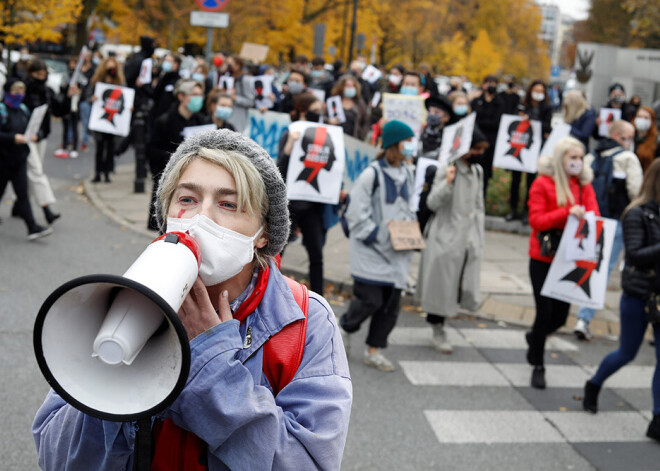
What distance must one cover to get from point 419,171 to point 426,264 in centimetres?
178

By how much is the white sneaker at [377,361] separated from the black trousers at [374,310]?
10 centimetres

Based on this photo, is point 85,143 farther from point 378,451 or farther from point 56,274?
point 378,451

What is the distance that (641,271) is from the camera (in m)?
5.41

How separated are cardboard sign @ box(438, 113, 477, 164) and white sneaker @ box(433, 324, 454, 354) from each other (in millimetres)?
1460

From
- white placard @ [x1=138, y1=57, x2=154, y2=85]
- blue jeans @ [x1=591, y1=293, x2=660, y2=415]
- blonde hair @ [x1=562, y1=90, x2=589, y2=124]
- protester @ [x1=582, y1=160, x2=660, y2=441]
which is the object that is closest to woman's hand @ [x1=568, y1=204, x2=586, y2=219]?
protester @ [x1=582, y1=160, x2=660, y2=441]

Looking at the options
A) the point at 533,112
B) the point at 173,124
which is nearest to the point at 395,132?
the point at 173,124

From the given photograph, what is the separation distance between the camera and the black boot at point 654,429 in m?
5.33

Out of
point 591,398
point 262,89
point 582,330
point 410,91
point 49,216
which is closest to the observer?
point 591,398

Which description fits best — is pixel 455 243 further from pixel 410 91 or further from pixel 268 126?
pixel 410 91

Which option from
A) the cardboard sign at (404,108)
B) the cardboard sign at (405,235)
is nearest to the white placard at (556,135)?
the cardboard sign at (404,108)

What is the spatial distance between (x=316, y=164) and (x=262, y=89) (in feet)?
23.5

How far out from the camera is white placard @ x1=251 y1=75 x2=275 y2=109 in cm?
1398

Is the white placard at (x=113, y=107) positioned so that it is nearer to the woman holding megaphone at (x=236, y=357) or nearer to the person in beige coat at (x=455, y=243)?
the person in beige coat at (x=455, y=243)

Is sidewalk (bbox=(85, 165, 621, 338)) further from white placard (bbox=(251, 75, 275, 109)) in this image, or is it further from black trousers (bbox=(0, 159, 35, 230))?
white placard (bbox=(251, 75, 275, 109))
